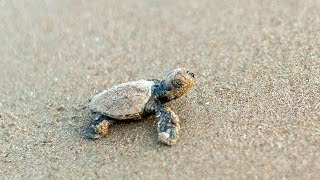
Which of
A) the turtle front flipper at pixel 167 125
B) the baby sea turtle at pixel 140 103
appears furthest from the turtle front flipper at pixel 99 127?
the turtle front flipper at pixel 167 125

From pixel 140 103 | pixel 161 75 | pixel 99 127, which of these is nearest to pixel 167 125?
pixel 140 103

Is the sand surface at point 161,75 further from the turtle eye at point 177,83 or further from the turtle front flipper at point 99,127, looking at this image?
the turtle eye at point 177,83

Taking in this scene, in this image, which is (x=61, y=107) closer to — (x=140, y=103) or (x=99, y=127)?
(x=99, y=127)

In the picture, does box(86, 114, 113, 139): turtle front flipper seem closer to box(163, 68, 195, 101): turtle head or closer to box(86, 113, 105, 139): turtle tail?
box(86, 113, 105, 139): turtle tail

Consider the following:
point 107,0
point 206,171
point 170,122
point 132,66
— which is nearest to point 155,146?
point 170,122

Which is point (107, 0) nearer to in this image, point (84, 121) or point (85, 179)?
point (84, 121)

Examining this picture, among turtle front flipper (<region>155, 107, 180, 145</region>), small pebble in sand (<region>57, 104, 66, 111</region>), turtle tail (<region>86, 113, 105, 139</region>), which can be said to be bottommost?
small pebble in sand (<region>57, 104, 66, 111</region>)

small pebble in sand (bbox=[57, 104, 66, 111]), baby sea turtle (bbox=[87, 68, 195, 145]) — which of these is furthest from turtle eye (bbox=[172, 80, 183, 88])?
small pebble in sand (bbox=[57, 104, 66, 111])
